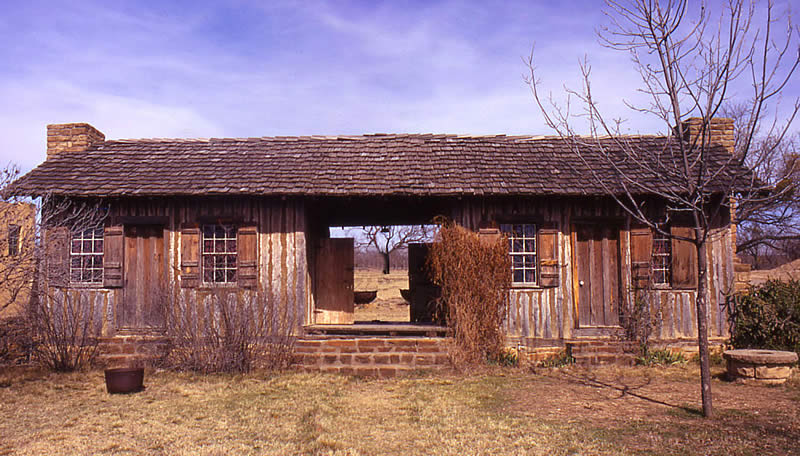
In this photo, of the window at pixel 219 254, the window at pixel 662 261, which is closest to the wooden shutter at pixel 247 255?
the window at pixel 219 254

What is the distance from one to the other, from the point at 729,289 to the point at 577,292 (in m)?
2.82

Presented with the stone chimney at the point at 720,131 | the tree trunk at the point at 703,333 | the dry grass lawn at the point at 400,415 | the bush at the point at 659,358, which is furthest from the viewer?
the stone chimney at the point at 720,131

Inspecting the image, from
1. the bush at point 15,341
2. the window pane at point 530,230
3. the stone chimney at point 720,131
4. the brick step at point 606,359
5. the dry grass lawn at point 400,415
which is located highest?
the stone chimney at point 720,131

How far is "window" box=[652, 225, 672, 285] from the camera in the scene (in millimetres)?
10594

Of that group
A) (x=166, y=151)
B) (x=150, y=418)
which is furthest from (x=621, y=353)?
(x=166, y=151)

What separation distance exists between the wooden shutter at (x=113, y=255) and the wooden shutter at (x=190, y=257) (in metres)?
1.17

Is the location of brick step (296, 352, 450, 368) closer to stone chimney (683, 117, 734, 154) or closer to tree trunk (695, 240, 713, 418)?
tree trunk (695, 240, 713, 418)

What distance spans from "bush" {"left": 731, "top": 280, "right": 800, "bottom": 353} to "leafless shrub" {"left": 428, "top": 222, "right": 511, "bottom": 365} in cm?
437

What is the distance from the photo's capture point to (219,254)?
10.5m

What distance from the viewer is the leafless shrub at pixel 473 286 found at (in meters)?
9.88

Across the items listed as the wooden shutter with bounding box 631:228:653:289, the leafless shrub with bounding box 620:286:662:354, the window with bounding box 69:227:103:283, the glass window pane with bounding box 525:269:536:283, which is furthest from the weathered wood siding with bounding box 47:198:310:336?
the wooden shutter with bounding box 631:228:653:289

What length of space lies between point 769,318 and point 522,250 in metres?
4.52

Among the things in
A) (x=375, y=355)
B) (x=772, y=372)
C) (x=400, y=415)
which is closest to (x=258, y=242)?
(x=375, y=355)

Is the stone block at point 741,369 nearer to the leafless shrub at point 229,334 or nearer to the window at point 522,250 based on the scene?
the window at point 522,250
